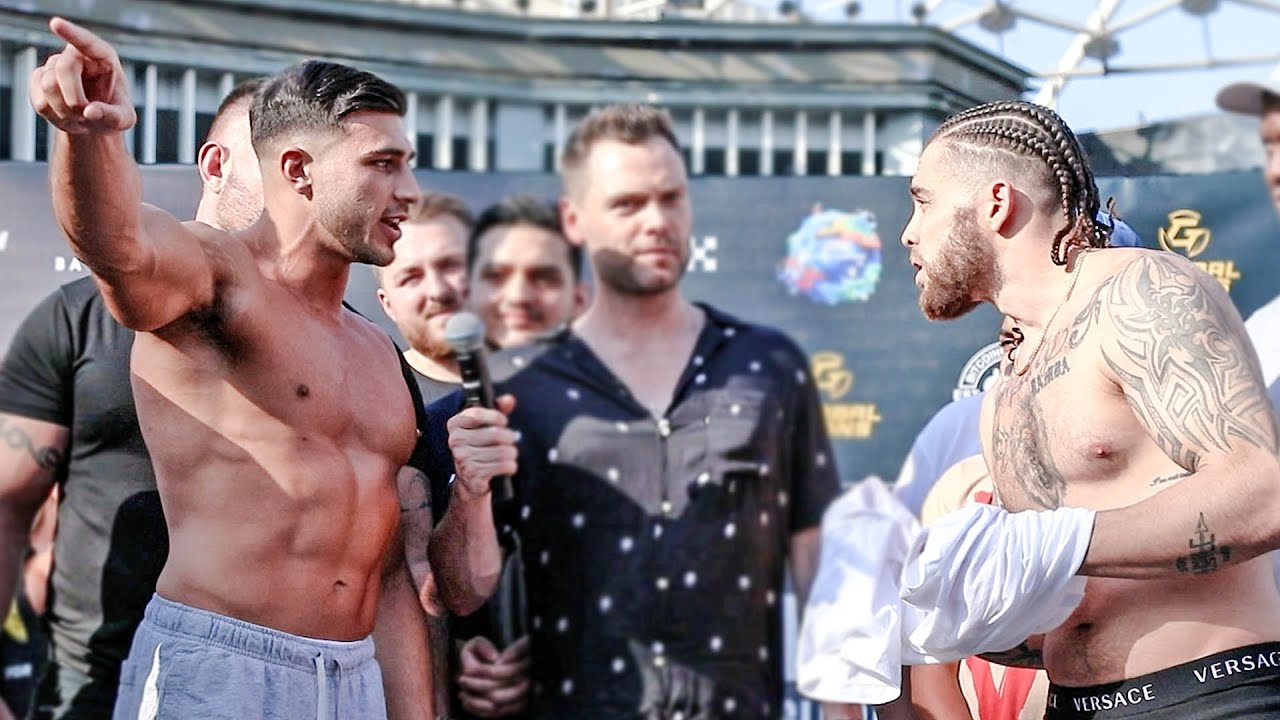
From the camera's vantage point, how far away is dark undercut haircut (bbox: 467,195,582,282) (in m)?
4.21

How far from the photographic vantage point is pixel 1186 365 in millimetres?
2129

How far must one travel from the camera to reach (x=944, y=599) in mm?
2197

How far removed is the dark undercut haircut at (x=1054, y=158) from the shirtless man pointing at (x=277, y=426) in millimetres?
986

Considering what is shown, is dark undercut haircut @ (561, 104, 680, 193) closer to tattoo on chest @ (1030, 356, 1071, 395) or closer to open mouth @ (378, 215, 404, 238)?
open mouth @ (378, 215, 404, 238)

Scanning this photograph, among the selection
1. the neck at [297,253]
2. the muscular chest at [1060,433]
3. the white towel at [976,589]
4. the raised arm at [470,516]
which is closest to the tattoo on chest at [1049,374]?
the muscular chest at [1060,433]

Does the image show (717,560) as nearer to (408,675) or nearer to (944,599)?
(408,675)

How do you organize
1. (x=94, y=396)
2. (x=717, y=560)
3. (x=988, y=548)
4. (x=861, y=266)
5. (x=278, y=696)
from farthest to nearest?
1. (x=861, y=266)
2. (x=717, y=560)
3. (x=94, y=396)
4. (x=278, y=696)
5. (x=988, y=548)

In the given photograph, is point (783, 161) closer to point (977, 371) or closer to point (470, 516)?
point (977, 371)

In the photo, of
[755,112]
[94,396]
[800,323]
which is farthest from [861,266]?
[94,396]

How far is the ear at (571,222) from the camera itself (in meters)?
4.07

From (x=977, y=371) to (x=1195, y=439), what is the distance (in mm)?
1843

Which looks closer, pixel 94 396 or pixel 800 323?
pixel 94 396

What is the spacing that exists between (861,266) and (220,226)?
202cm

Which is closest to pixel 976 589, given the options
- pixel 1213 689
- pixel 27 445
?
pixel 1213 689
